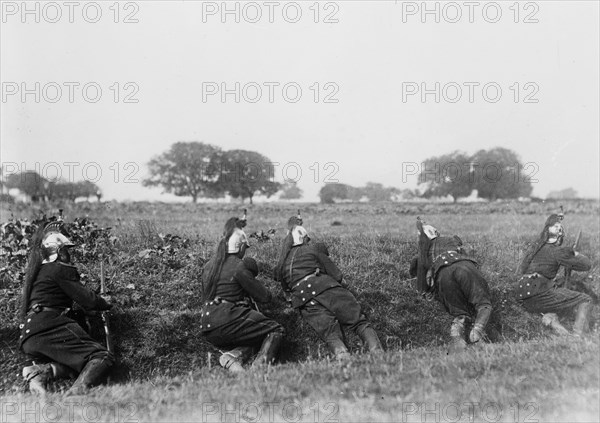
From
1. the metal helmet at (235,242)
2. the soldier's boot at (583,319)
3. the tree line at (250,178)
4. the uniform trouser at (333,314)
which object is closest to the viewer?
the metal helmet at (235,242)

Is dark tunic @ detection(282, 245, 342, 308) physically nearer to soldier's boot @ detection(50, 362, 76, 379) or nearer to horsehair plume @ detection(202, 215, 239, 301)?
horsehair plume @ detection(202, 215, 239, 301)

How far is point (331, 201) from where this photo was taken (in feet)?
37.9

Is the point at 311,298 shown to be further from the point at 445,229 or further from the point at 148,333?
the point at 445,229

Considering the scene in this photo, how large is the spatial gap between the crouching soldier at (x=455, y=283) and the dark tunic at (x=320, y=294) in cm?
129

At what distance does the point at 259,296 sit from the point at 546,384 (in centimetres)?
288

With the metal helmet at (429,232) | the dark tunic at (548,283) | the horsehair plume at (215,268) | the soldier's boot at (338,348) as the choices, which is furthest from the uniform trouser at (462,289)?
the horsehair plume at (215,268)

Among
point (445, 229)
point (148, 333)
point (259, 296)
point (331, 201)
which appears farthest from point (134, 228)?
point (445, 229)

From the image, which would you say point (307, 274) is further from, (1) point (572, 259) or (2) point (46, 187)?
(2) point (46, 187)

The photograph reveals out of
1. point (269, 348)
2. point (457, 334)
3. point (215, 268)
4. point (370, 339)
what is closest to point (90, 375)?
point (215, 268)

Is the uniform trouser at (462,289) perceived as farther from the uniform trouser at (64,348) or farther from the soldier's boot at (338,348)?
the uniform trouser at (64,348)

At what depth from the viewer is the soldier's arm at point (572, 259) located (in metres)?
6.74

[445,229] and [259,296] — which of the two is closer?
[259,296]

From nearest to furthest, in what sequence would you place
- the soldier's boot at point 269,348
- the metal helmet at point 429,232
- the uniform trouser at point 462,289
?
1. the soldier's boot at point 269,348
2. the uniform trouser at point 462,289
3. the metal helmet at point 429,232

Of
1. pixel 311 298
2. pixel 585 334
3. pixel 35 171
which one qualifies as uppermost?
pixel 35 171
